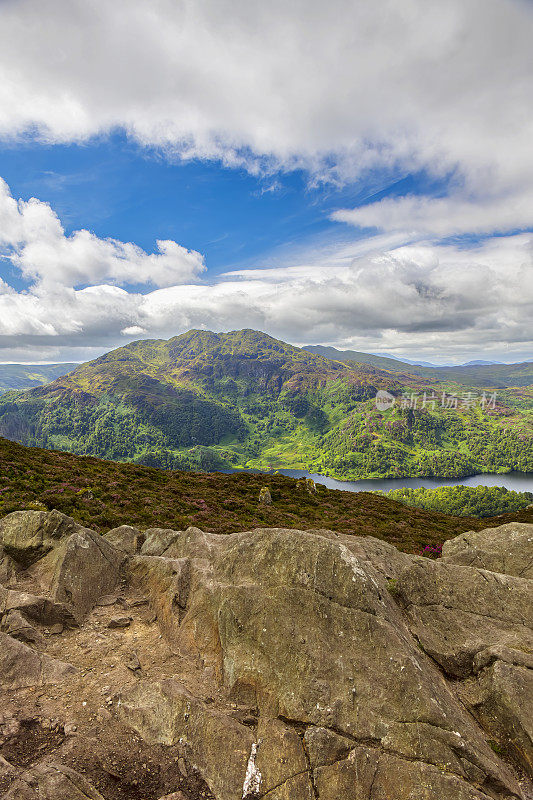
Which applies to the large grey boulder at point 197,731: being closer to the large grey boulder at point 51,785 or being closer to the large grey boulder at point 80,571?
the large grey boulder at point 51,785

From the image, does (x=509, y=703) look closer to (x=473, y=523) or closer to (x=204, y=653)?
(x=204, y=653)

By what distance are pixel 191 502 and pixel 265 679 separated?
97.2 feet

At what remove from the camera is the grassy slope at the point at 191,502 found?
29.3 m

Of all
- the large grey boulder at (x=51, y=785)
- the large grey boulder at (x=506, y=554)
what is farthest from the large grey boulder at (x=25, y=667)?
the large grey boulder at (x=506, y=554)

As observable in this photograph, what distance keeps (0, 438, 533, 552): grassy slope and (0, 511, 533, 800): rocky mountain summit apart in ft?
46.3

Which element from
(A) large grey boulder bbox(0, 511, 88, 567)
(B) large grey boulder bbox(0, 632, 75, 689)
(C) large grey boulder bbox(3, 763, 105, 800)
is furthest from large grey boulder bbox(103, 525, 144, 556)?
(C) large grey boulder bbox(3, 763, 105, 800)

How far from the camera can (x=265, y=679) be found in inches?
397

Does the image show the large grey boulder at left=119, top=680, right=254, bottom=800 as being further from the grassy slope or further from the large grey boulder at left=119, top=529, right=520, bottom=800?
the grassy slope

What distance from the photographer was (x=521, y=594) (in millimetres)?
14148

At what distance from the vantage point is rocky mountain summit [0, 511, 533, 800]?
799cm

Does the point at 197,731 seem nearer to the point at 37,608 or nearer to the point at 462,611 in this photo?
the point at 37,608

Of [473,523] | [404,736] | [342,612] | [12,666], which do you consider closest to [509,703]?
[404,736]

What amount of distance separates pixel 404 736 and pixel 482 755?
2.16 m

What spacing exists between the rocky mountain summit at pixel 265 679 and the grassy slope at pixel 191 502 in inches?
556
